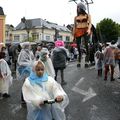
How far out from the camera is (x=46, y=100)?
6.54 m

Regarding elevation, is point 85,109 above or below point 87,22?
below

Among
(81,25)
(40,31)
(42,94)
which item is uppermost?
(40,31)

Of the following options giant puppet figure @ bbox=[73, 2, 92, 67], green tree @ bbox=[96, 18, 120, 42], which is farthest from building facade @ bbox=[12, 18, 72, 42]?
giant puppet figure @ bbox=[73, 2, 92, 67]

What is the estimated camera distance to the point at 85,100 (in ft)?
39.9

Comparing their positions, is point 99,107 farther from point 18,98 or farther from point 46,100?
point 46,100

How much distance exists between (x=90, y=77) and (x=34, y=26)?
89.0 metres

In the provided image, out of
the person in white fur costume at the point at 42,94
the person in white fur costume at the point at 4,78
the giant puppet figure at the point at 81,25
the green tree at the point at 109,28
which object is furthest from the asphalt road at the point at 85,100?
the green tree at the point at 109,28

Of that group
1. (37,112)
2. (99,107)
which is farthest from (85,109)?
(37,112)

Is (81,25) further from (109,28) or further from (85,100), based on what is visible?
(109,28)

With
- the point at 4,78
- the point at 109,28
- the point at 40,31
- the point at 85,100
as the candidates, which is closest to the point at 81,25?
the point at 4,78

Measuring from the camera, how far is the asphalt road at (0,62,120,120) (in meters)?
10.4

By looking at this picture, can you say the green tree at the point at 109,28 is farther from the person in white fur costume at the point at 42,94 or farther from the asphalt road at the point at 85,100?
the person in white fur costume at the point at 42,94

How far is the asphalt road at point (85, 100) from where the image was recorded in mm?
10433

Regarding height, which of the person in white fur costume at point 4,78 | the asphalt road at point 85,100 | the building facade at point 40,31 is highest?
the building facade at point 40,31
